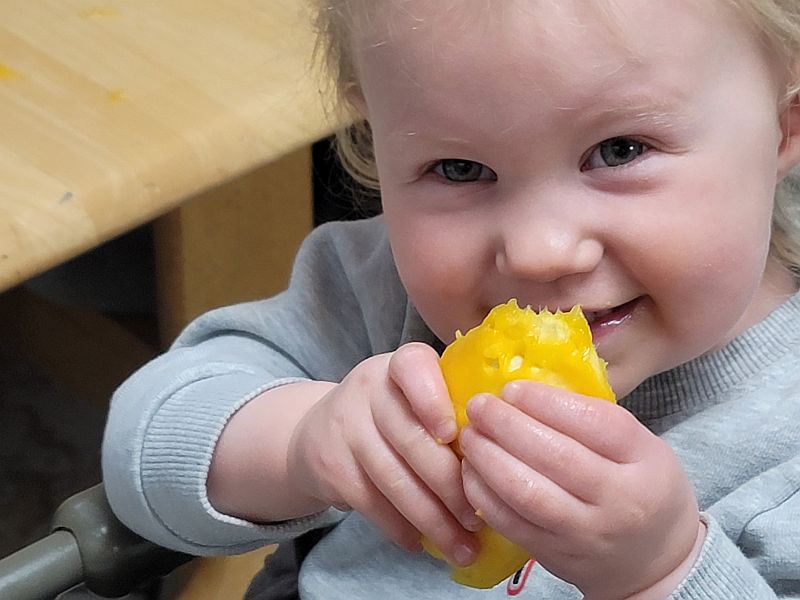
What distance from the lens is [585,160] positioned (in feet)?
2.26

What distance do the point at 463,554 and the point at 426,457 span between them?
53 mm

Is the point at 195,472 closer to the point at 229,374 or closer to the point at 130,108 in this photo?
the point at 229,374

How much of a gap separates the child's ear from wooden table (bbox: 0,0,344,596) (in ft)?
1.06

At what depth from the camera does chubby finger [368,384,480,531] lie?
602 millimetres

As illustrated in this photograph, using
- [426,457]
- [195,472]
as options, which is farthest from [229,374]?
[426,457]

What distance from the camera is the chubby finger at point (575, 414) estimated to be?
1.86 ft

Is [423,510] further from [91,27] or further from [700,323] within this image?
[91,27]

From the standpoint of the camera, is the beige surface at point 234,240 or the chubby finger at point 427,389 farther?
the beige surface at point 234,240

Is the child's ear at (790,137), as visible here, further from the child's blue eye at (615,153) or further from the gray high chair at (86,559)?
the gray high chair at (86,559)

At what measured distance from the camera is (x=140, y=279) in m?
1.69

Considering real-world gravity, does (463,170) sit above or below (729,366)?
above

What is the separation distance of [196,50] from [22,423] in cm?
96

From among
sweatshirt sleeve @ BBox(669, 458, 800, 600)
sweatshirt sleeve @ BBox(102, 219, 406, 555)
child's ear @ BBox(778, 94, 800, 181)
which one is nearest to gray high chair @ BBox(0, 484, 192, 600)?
sweatshirt sleeve @ BBox(102, 219, 406, 555)

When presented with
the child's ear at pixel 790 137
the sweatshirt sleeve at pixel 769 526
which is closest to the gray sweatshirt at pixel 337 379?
Answer: the sweatshirt sleeve at pixel 769 526
